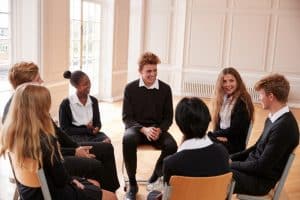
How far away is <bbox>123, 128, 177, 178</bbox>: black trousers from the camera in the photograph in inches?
125

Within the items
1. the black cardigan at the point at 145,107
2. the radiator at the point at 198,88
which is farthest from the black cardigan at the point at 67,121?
the radiator at the point at 198,88

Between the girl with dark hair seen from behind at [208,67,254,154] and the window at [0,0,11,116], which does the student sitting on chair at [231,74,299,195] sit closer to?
the girl with dark hair seen from behind at [208,67,254,154]

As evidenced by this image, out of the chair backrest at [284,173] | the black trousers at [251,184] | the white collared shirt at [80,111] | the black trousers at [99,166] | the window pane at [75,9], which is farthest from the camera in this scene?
the window pane at [75,9]

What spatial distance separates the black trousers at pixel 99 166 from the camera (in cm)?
250

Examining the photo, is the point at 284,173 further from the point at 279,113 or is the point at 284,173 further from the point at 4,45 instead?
the point at 4,45

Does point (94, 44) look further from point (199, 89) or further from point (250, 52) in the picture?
point (250, 52)

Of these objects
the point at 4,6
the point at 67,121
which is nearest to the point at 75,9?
the point at 4,6

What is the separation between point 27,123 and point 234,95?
6.27 feet

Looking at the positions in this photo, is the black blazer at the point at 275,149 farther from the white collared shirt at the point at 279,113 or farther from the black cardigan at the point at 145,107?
the black cardigan at the point at 145,107

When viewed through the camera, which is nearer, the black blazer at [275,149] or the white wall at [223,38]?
the black blazer at [275,149]

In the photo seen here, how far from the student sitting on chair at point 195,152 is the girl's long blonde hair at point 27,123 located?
63 cm

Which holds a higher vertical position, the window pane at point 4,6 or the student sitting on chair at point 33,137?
the window pane at point 4,6

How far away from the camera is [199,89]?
887 cm

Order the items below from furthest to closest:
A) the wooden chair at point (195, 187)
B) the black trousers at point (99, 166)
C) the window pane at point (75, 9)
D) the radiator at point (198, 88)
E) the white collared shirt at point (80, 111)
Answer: the radiator at point (198, 88) → the window pane at point (75, 9) → the white collared shirt at point (80, 111) → the black trousers at point (99, 166) → the wooden chair at point (195, 187)
